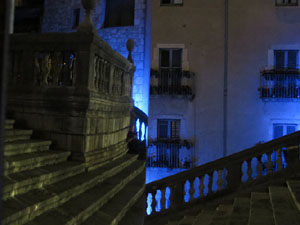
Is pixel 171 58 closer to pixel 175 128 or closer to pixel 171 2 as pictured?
pixel 171 2

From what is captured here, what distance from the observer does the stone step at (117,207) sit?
140 inches

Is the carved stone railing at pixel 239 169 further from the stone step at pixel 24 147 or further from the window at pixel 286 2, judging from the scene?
the window at pixel 286 2

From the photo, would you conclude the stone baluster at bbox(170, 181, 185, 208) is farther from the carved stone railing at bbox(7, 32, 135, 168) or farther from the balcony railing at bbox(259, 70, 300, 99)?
the balcony railing at bbox(259, 70, 300, 99)

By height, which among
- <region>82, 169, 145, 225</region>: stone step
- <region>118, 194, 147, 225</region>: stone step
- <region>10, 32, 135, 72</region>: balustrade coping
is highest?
<region>10, 32, 135, 72</region>: balustrade coping

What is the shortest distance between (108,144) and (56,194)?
2.50 m

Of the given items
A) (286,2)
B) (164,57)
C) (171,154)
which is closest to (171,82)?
(164,57)

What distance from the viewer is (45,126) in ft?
16.0

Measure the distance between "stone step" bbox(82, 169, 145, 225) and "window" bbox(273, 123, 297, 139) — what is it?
929 centimetres

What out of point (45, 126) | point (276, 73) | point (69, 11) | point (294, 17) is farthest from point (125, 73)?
point (69, 11)

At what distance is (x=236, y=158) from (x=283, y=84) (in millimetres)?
6985

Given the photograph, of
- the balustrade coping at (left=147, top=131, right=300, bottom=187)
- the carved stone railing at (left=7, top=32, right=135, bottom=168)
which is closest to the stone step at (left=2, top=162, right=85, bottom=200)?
the carved stone railing at (left=7, top=32, right=135, bottom=168)

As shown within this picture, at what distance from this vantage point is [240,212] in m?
5.05

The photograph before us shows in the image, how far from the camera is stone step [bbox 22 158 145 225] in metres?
2.97

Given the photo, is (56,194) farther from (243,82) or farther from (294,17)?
(294,17)
